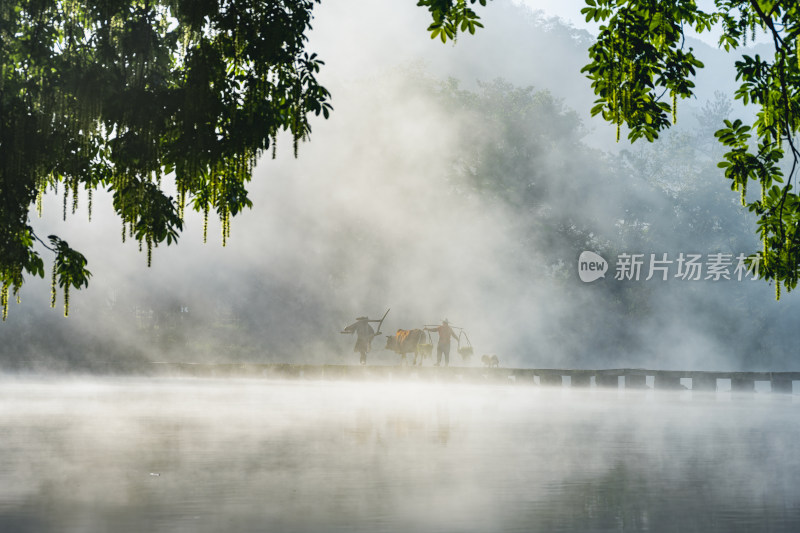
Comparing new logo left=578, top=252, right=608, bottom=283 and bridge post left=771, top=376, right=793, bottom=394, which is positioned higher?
new logo left=578, top=252, right=608, bottom=283

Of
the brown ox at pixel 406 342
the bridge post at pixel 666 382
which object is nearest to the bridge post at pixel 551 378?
the bridge post at pixel 666 382

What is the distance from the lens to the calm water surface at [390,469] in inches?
342

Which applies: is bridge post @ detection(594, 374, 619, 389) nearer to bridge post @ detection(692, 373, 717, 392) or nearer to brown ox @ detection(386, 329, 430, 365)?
bridge post @ detection(692, 373, 717, 392)

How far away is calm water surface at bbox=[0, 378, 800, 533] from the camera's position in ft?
28.5

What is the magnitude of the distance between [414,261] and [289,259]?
6.33 meters

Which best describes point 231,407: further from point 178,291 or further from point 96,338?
point 178,291

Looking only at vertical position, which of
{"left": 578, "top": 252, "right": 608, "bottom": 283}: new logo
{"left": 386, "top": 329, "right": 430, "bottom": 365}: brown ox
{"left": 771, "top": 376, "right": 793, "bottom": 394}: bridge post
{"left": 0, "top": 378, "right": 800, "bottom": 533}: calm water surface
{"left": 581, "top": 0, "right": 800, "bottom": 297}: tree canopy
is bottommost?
{"left": 0, "top": 378, "right": 800, "bottom": 533}: calm water surface

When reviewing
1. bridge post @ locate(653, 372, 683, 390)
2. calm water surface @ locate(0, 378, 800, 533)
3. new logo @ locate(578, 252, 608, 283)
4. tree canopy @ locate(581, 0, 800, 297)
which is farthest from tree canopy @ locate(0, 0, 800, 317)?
new logo @ locate(578, 252, 608, 283)

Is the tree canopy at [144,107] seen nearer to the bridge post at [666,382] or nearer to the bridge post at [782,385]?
the bridge post at [666,382]

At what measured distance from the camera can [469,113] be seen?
6050 centimetres

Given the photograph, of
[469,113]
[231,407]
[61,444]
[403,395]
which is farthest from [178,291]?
[61,444]

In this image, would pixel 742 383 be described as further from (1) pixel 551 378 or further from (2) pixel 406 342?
(2) pixel 406 342

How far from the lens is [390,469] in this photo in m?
12.1

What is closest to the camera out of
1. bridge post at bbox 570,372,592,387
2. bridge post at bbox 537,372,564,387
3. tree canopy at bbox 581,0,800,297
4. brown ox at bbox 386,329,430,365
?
tree canopy at bbox 581,0,800,297
